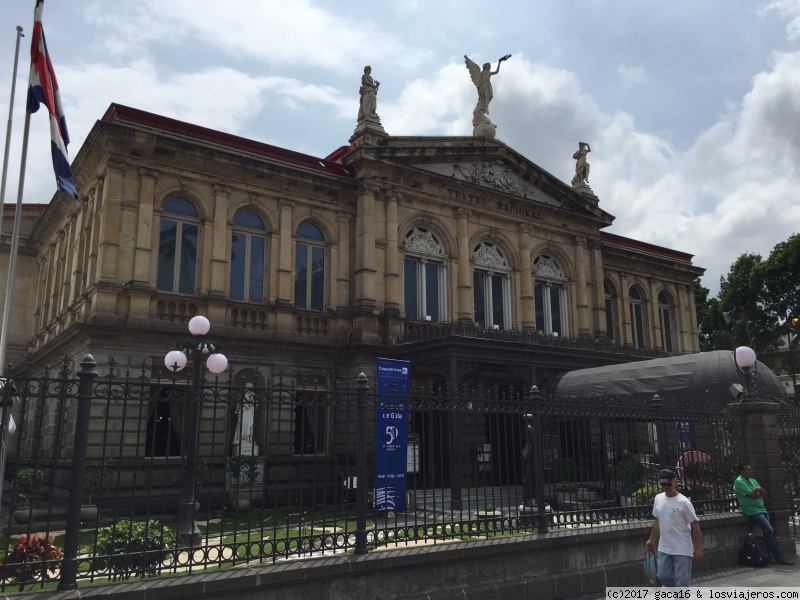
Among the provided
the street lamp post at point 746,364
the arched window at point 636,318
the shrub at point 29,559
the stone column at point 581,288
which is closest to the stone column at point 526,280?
the stone column at point 581,288

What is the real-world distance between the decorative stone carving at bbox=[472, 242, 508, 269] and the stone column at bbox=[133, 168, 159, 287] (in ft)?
37.1

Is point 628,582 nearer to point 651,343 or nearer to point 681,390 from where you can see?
point 681,390

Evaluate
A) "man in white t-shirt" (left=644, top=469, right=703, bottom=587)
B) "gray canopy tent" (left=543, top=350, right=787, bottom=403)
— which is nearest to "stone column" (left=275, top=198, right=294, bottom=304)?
"gray canopy tent" (left=543, top=350, right=787, bottom=403)

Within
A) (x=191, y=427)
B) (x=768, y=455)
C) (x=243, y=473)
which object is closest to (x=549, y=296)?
(x=768, y=455)

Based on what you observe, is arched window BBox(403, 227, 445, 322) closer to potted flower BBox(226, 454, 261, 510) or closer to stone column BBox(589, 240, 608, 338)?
stone column BBox(589, 240, 608, 338)

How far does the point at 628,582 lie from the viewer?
10438 mm

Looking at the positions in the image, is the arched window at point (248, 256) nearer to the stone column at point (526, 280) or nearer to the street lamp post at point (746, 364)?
the stone column at point (526, 280)

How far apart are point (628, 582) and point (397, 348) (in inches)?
483

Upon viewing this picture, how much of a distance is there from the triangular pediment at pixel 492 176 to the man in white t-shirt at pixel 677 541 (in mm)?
17292

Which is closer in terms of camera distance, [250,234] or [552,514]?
[552,514]

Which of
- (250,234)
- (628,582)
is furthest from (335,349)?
(628,582)

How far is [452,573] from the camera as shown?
866 cm

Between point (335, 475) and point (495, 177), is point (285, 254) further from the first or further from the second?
point (335, 475)

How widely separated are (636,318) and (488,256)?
1078cm
